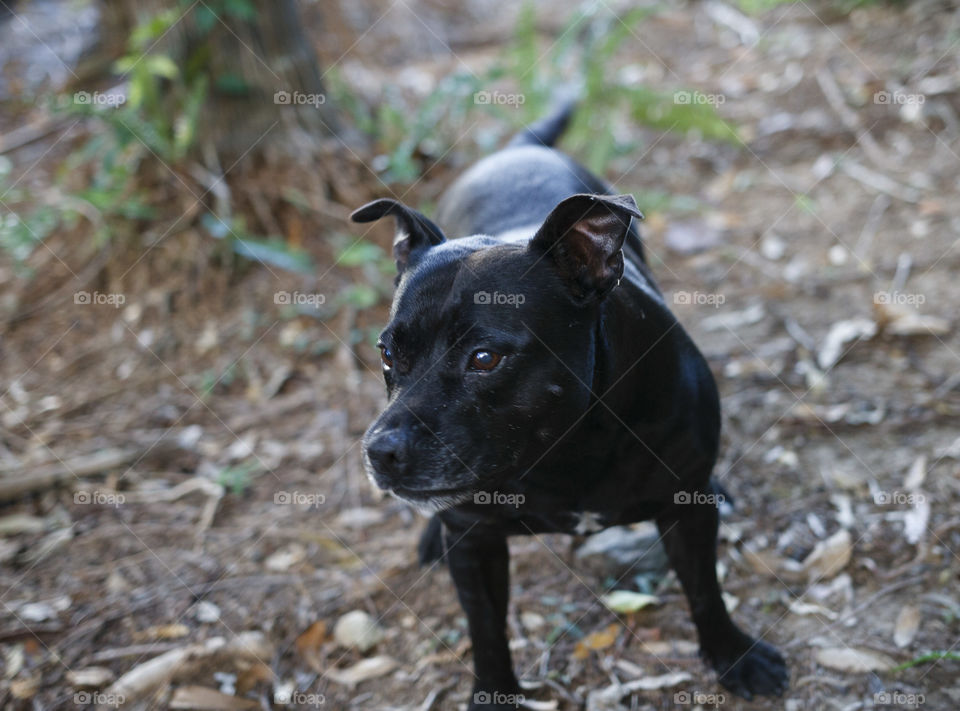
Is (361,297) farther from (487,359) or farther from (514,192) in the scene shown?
(487,359)

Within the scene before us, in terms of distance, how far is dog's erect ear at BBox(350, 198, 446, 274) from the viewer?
2.73 meters

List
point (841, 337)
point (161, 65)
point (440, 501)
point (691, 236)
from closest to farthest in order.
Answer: point (440, 501), point (841, 337), point (161, 65), point (691, 236)

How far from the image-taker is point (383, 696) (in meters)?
3.07

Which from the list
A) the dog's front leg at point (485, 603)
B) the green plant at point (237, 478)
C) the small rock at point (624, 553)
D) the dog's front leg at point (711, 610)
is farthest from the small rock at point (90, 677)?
the dog's front leg at point (711, 610)

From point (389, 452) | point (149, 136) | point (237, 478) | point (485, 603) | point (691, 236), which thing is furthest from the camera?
point (691, 236)

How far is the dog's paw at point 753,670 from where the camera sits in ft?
9.24

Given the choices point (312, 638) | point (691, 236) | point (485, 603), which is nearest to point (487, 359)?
point (485, 603)

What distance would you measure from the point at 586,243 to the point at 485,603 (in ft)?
4.18

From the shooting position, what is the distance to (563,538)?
3660 mm

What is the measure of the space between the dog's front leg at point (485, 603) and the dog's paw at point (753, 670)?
0.74m

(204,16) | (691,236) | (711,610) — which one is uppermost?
(204,16)

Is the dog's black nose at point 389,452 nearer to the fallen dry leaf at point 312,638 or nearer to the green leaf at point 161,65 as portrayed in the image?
the fallen dry leaf at point 312,638

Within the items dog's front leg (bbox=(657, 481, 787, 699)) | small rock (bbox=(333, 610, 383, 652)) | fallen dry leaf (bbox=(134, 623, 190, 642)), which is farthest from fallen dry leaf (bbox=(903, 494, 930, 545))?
fallen dry leaf (bbox=(134, 623, 190, 642))

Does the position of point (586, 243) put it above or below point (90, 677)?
above
